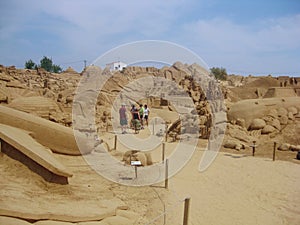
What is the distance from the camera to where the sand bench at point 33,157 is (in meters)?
4.92

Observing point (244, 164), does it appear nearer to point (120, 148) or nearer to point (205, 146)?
point (205, 146)

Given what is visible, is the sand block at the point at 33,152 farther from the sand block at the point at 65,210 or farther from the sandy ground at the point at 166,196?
the sand block at the point at 65,210

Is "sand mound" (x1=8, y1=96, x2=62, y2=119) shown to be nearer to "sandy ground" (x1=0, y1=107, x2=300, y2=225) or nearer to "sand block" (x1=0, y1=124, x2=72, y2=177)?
"sandy ground" (x1=0, y1=107, x2=300, y2=225)

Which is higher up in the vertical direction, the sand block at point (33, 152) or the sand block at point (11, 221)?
the sand block at point (33, 152)

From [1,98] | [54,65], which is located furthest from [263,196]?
[54,65]

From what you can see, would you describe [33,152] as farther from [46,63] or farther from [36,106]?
[46,63]

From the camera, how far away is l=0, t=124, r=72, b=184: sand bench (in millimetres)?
4918

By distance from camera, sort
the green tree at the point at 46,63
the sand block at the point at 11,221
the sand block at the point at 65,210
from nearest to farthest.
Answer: the sand block at the point at 11,221
the sand block at the point at 65,210
the green tree at the point at 46,63

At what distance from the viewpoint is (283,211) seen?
5.25 m

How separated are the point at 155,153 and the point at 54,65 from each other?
5118 centimetres

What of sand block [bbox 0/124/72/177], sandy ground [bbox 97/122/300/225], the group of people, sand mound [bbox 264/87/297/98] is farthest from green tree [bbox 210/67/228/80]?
sand block [bbox 0/124/72/177]

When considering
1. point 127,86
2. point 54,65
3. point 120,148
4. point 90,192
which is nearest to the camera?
point 90,192

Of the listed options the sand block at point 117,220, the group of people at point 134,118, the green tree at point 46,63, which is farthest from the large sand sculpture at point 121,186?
the green tree at point 46,63

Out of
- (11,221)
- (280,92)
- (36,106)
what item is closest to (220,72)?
(280,92)
